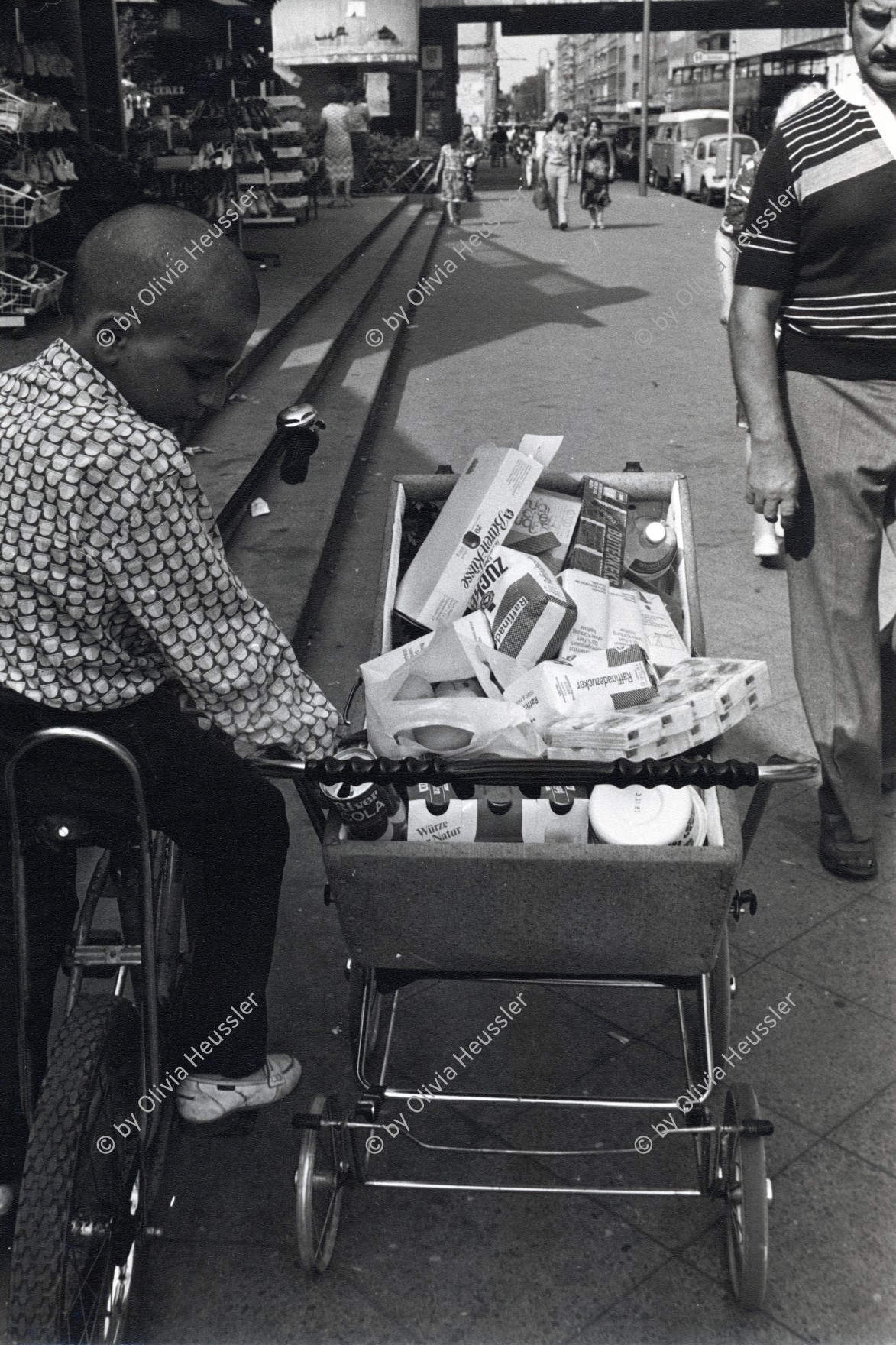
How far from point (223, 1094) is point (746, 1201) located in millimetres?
912

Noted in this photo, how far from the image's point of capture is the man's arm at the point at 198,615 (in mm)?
1904

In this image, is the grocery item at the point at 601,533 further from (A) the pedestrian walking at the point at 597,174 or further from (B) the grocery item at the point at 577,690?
(A) the pedestrian walking at the point at 597,174

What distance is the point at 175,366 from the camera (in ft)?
6.38

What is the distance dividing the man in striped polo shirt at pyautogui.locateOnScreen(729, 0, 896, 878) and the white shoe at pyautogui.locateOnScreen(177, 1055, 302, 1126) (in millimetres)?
1819

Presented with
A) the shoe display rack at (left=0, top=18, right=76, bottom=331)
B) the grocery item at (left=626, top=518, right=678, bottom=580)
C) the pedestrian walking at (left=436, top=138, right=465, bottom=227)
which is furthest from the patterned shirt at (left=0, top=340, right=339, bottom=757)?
the pedestrian walking at (left=436, top=138, right=465, bottom=227)

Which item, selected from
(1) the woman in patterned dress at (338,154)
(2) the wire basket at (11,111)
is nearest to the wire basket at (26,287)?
(2) the wire basket at (11,111)

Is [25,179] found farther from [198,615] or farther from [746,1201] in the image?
[746,1201]

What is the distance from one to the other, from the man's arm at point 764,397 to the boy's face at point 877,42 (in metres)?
0.51

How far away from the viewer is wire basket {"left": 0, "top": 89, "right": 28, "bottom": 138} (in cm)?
745

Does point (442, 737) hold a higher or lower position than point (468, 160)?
lower

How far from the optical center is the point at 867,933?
338cm

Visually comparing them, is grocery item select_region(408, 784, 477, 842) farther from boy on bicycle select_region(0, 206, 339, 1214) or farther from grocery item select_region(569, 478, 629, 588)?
grocery item select_region(569, 478, 629, 588)

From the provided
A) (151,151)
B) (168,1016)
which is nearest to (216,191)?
(151,151)

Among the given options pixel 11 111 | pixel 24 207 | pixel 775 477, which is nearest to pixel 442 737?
pixel 775 477
